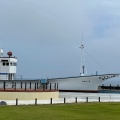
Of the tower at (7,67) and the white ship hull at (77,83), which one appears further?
the white ship hull at (77,83)

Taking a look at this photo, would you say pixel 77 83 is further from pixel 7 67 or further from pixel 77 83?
pixel 7 67

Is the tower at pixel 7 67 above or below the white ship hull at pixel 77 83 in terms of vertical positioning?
above

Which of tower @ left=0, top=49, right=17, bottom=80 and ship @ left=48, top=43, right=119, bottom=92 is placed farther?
ship @ left=48, top=43, right=119, bottom=92

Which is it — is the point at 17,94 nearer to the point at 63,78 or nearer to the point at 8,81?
the point at 8,81

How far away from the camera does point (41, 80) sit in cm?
6097

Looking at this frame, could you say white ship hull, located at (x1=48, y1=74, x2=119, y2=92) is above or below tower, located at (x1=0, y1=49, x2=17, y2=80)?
below

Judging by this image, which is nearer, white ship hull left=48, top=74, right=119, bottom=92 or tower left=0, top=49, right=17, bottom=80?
tower left=0, top=49, right=17, bottom=80

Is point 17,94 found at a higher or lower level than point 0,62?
lower

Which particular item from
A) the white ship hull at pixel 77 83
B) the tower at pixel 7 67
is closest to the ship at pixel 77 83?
the white ship hull at pixel 77 83

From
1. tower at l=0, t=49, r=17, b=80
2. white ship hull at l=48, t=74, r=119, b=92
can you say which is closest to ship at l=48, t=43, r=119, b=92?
white ship hull at l=48, t=74, r=119, b=92

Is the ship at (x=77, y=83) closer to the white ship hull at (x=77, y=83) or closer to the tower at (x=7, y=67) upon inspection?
the white ship hull at (x=77, y=83)

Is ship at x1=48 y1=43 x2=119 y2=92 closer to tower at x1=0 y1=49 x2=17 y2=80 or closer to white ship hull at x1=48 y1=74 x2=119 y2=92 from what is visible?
white ship hull at x1=48 y1=74 x2=119 y2=92

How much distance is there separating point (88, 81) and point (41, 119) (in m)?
49.2

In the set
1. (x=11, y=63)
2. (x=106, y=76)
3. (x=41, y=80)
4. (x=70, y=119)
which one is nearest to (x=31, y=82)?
(x=41, y=80)
